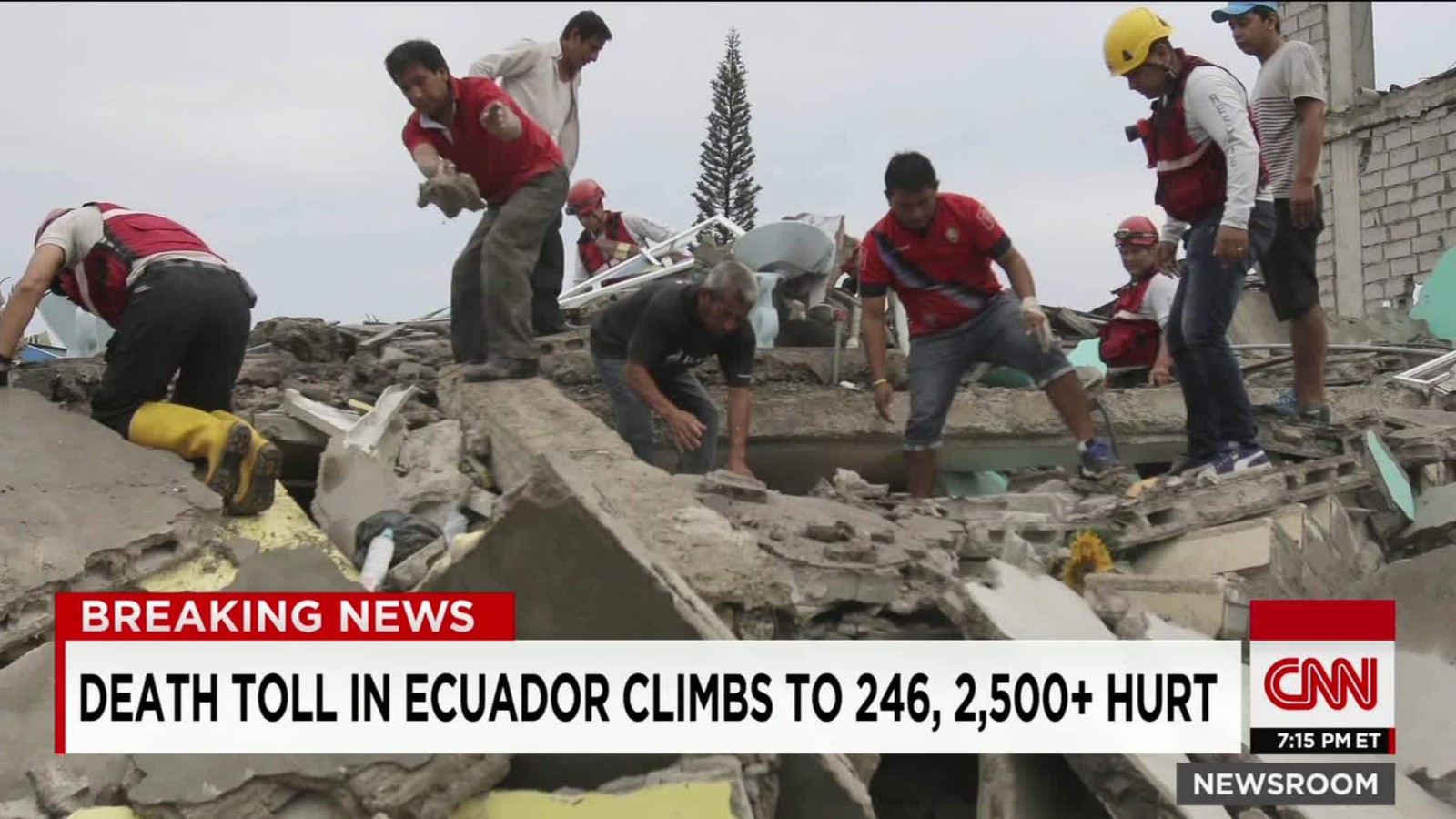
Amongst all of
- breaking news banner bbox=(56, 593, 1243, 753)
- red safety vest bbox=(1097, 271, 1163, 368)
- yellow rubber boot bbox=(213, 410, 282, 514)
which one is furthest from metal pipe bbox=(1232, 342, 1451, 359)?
yellow rubber boot bbox=(213, 410, 282, 514)

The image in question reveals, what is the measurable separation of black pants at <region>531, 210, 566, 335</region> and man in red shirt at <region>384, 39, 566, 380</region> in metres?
0.29

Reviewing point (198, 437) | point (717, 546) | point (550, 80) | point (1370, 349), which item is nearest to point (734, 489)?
point (717, 546)

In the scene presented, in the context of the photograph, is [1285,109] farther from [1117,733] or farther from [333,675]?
[333,675]

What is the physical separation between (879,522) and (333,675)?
188 cm

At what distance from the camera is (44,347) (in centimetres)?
727

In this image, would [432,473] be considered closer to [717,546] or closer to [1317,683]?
[717,546]

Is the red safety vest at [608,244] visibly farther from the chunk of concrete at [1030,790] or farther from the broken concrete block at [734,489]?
the chunk of concrete at [1030,790]

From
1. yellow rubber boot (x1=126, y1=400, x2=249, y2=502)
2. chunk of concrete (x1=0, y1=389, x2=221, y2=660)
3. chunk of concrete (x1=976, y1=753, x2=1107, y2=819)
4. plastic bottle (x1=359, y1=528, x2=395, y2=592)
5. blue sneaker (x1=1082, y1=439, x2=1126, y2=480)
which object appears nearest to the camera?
chunk of concrete (x1=976, y1=753, x2=1107, y2=819)

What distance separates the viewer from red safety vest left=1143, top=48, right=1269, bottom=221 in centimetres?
459

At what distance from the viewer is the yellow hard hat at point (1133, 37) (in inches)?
177

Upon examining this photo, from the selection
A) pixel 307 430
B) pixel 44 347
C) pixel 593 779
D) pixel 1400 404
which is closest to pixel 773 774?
pixel 593 779

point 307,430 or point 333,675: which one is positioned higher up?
point 307,430

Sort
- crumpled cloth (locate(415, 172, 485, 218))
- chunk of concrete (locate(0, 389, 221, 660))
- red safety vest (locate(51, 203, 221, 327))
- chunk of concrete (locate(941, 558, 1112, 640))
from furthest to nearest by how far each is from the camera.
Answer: crumpled cloth (locate(415, 172, 485, 218)), red safety vest (locate(51, 203, 221, 327)), chunk of concrete (locate(0, 389, 221, 660)), chunk of concrete (locate(941, 558, 1112, 640))

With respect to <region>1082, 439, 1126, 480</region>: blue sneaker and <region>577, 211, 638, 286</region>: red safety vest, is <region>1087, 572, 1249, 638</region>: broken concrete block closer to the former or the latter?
<region>1082, 439, 1126, 480</region>: blue sneaker
